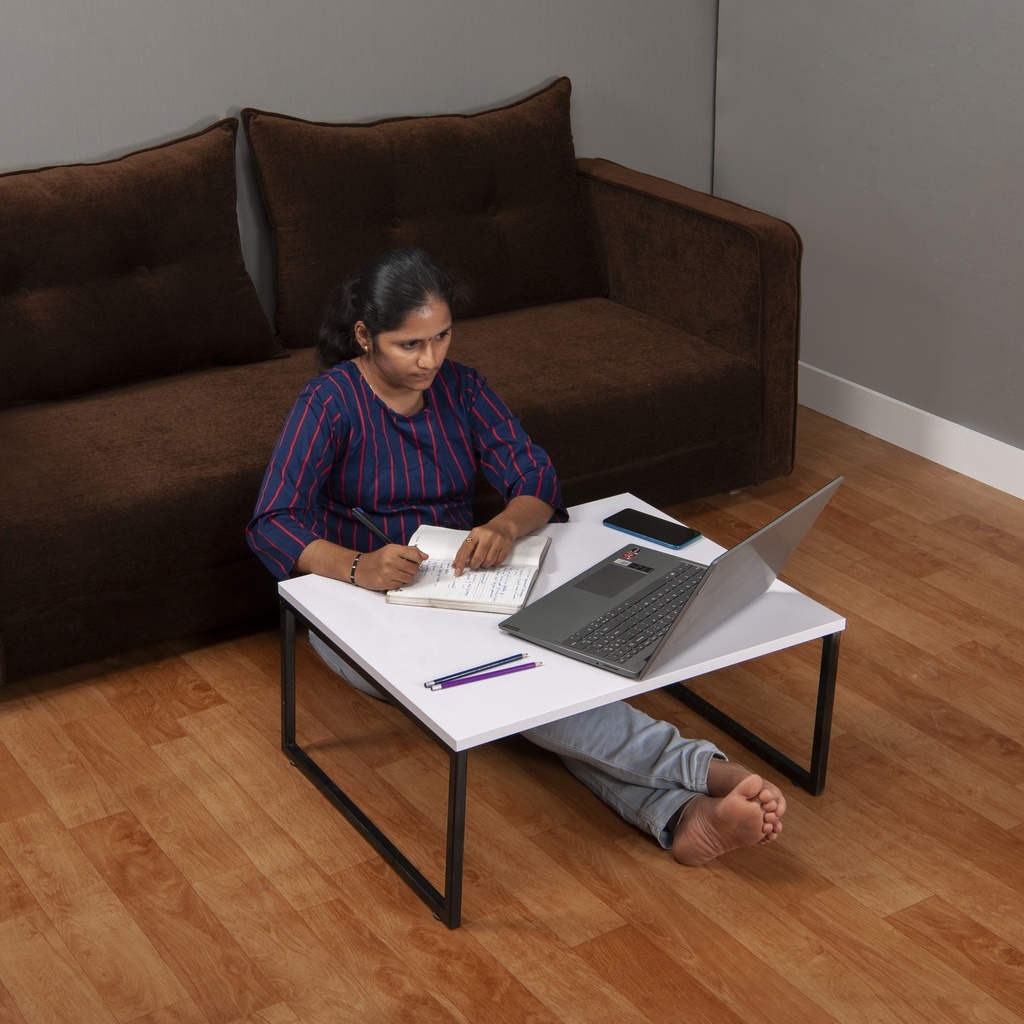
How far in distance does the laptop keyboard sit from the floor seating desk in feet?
0.13

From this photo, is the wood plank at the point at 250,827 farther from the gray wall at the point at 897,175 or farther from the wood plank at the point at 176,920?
the gray wall at the point at 897,175

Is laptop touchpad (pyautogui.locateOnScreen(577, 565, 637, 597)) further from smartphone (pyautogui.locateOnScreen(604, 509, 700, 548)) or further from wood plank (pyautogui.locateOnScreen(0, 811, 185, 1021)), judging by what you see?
wood plank (pyautogui.locateOnScreen(0, 811, 185, 1021))

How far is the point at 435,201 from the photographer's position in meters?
3.22

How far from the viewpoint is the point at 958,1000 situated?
1780mm

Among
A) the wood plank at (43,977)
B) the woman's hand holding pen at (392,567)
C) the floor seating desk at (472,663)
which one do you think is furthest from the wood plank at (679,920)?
the wood plank at (43,977)

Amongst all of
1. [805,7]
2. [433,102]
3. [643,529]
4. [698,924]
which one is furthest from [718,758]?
[805,7]

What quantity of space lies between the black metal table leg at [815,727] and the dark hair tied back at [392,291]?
81 cm

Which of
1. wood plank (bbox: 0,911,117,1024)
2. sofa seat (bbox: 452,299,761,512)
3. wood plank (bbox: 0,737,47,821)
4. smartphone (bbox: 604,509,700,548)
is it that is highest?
smartphone (bbox: 604,509,700,548)

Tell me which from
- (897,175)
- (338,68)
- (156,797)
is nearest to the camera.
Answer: (156,797)

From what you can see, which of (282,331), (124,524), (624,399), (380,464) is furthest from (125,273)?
(624,399)

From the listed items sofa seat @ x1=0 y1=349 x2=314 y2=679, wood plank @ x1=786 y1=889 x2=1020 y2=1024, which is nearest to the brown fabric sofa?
sofa seat @ x1=0 y1=349 x2=314 y2=679

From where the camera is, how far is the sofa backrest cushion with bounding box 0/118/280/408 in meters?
2.75

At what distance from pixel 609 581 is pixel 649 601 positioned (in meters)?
0.08

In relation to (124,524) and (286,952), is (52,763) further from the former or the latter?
(286,952)
